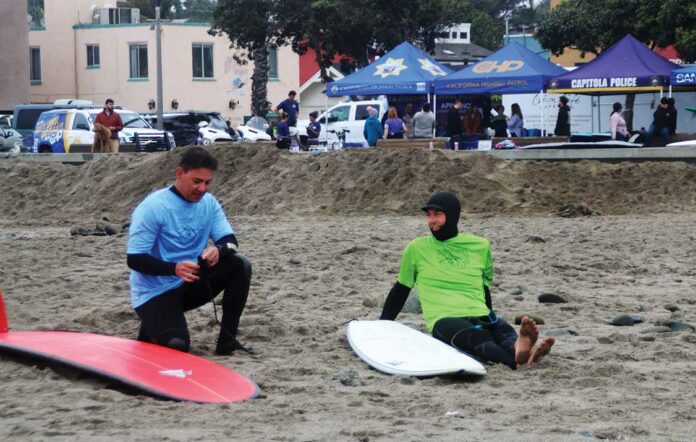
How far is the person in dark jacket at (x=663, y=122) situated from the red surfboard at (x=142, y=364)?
1793 cm

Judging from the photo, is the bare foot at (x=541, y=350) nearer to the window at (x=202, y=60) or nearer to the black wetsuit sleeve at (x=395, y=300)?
the black wetsuit sleeve at (x=395, y=300)

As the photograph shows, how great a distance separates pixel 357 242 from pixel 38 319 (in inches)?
217

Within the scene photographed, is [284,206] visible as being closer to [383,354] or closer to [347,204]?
[347,204]

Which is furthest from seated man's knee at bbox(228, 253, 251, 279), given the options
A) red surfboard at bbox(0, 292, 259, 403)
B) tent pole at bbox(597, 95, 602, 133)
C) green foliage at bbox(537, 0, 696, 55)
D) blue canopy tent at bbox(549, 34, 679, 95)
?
green foliage at bbox(537, 0, 696, 55)

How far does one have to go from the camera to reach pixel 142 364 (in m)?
6.00

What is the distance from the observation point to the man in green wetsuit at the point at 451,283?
22.2 feet

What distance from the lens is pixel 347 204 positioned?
18594mm

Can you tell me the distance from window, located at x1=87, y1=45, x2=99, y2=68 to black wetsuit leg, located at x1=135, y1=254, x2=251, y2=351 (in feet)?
166

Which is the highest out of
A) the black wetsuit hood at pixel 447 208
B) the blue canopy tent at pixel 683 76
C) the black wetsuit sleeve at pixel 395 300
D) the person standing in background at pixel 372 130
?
the blue canopy tent at pixel 683 76

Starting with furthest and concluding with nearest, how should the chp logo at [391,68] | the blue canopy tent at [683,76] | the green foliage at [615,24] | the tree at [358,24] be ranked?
the tree at [358,24] < the green foliage at [615,24] < the chp logo at [391,68] < the blue canopy tent at [683,76]

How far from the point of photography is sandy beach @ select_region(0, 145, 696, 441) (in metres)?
5.16

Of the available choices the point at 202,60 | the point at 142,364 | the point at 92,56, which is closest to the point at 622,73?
the point at 142,364

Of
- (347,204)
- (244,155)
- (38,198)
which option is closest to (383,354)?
(347,204)

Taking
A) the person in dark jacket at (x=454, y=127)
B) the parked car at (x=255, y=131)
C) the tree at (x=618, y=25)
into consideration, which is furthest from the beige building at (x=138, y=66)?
the person in dark jacket at (x=454, y=127)
